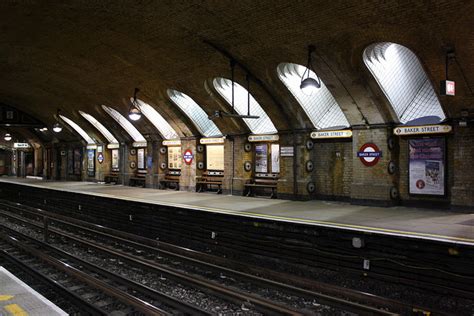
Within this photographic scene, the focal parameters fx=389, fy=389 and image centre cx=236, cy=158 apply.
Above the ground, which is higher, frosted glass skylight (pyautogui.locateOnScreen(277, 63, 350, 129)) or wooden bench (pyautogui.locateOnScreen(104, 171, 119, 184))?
frosted glass skylight (pyautogui.locateOnScreen(277, 63, 350, 129))

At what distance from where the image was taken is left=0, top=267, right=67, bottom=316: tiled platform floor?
4136mm

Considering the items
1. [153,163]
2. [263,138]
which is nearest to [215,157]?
[263,138]

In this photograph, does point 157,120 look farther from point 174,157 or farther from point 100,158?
point 100,158

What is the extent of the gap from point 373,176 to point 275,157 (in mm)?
4651

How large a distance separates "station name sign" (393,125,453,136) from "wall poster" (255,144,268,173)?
5.63 metres

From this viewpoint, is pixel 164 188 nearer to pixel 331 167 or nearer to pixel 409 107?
pixel 331 167

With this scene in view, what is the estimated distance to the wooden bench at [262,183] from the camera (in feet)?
49.6

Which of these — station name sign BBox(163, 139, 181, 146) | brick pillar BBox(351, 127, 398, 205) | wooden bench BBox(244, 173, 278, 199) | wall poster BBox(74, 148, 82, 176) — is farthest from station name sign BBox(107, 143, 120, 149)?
brick pillar BBox(351, 127, 398, 205)

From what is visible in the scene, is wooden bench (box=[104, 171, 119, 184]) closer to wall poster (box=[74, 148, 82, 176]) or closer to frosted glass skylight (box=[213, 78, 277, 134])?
wall poster (box=[74, 148, 82, 176])

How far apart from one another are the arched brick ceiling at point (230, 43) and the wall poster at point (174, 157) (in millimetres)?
3096

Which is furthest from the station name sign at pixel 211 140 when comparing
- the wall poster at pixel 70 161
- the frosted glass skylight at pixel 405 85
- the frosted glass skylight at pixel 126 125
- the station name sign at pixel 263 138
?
the wall poster at pixel 70 161

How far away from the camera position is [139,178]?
867 inches

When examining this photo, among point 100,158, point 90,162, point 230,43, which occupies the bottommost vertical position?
point 90,162

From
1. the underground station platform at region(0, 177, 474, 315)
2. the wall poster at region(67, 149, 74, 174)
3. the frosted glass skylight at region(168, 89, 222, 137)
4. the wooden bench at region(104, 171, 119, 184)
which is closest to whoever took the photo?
the underground station platform at region(0, 177, 474, 315)
